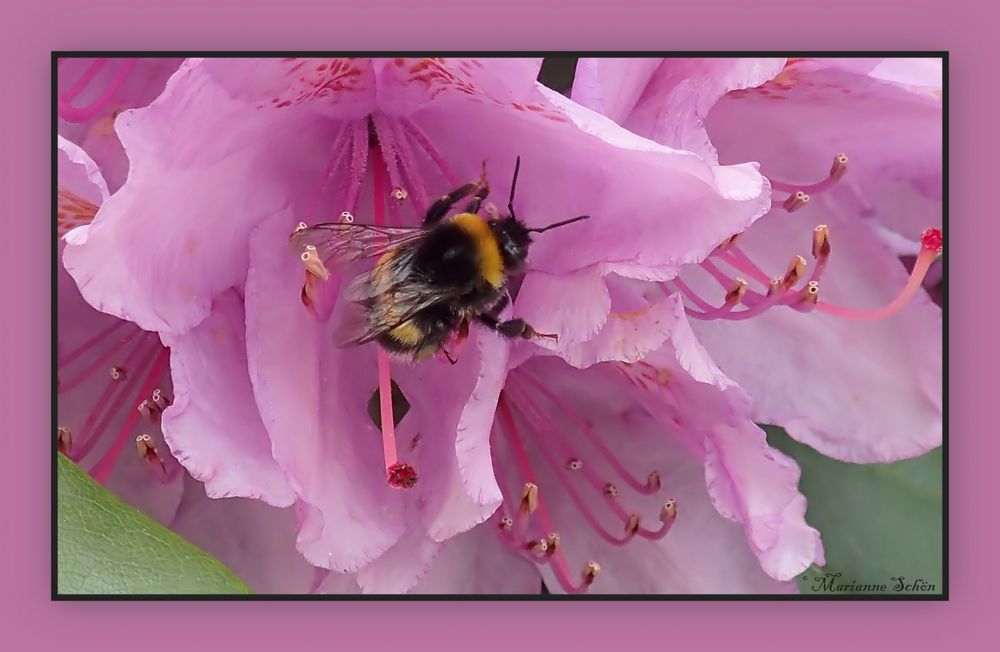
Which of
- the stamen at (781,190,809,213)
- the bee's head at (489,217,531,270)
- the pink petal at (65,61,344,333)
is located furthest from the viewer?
the stamen at (781,190,809,213)

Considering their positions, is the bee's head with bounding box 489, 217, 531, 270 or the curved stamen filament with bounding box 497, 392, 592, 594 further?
the curved stamen filament with bounding box 497, 392, 592, 594

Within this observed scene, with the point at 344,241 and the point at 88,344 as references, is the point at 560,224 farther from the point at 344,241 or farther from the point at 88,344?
the point at 88,344

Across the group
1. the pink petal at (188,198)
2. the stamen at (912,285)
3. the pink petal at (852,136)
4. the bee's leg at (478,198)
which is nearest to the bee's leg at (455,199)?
the bee's leg at (478,198)

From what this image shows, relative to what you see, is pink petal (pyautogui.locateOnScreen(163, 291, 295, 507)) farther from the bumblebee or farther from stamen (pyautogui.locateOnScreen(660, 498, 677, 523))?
stamen (pyautogui.locateOnScreen(660, 498, 677, 523))

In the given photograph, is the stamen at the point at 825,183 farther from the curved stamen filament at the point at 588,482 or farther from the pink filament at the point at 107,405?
the pink filament at the point at 107,405

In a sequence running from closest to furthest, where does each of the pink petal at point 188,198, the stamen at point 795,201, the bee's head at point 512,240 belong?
the pink petal at point 188,198 < the bee's head at point 512,240 < the stamen at point 795,201

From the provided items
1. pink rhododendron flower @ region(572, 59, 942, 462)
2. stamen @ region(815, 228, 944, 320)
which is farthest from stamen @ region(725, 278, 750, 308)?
stamen @ region(815, 228, 944, 320)

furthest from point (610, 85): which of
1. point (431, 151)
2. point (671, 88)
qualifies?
point (431, 151)
